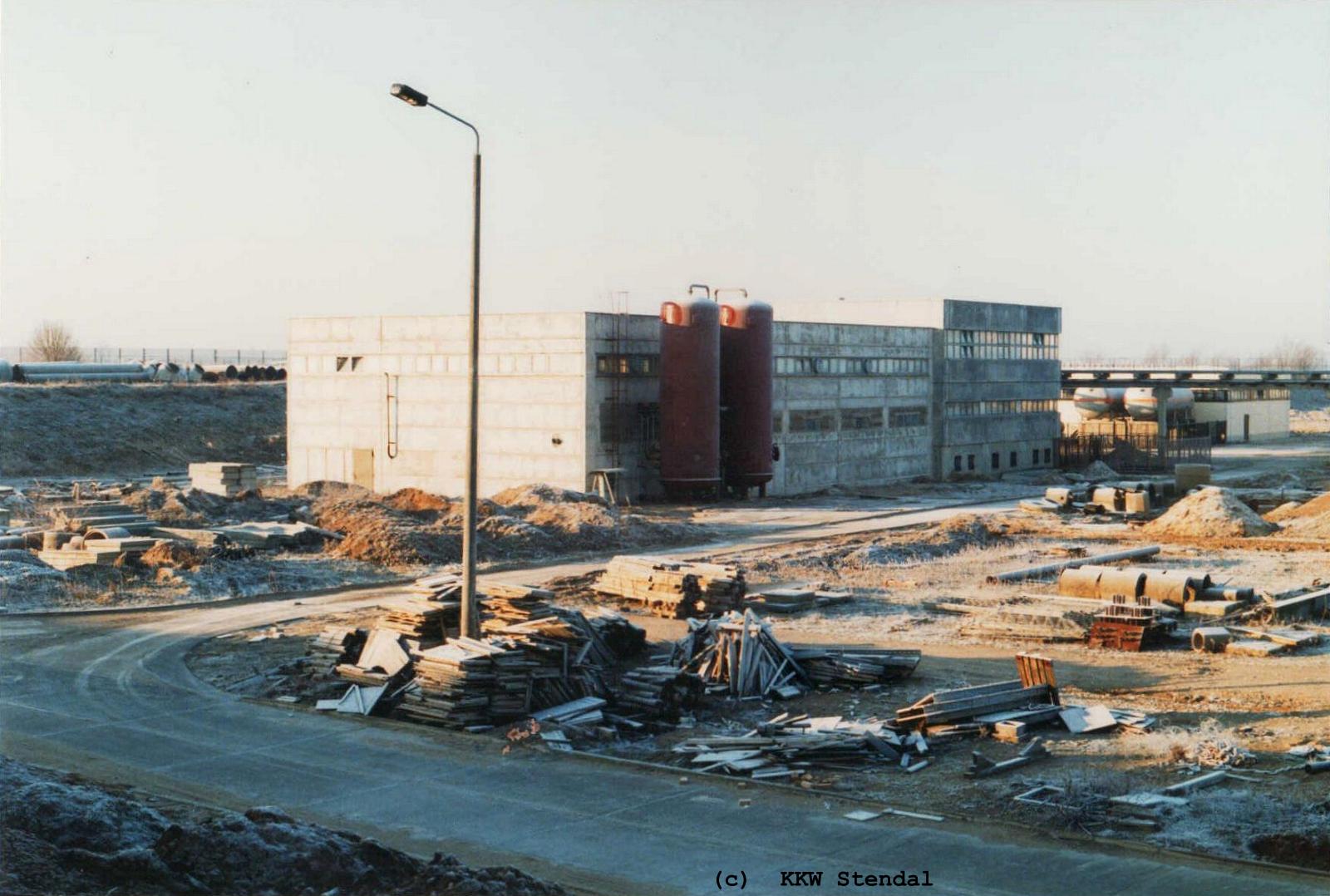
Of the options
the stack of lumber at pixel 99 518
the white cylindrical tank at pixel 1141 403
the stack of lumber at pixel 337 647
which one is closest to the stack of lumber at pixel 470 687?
the stack of lumber at pixel 337 647

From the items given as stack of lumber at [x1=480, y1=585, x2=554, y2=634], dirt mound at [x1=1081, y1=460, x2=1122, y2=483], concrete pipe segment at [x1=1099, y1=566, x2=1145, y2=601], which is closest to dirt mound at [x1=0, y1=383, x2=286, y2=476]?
dirt mound at [x1=1081, y1=460, x2=1122, y2=483]

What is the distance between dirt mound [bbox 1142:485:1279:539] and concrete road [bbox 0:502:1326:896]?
1213 inches

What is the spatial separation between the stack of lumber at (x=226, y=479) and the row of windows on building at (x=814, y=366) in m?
13.1

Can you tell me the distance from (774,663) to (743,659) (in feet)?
1.93

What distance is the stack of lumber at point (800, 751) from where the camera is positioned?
55.3 feet

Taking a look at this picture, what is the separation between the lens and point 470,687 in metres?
19.2

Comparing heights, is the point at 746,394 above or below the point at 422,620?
above

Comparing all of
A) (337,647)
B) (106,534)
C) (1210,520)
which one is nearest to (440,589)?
(337,647)

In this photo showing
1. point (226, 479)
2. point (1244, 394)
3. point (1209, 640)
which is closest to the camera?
point (1209, 640)

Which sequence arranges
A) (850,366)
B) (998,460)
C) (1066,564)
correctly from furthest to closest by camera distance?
(998,460)
(850,366)
(1066,564)

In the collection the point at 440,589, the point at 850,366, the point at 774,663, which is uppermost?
the point at 850,366

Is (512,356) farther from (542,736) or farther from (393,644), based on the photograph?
(542,736)

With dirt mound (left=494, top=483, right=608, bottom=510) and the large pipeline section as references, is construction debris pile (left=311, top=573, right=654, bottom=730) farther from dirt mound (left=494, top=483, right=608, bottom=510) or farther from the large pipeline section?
dirt mound (left=494, top=483, right=608, bottom=510)

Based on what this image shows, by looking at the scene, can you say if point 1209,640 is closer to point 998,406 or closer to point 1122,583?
point 1122,583
